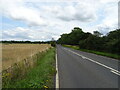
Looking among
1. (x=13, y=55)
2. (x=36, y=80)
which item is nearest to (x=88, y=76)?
(x=36, y=80)

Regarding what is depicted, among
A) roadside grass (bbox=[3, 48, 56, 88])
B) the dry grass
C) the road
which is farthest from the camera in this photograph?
the dry grass

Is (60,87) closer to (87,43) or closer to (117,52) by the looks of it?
(117,52)

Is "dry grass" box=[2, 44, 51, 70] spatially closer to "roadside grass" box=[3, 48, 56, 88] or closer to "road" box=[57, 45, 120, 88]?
"roadside grass" box=[3, 48, 56, 88]

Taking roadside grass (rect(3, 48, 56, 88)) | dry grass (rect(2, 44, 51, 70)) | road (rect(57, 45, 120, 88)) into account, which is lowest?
road (rect(57, 45, 120, 88))

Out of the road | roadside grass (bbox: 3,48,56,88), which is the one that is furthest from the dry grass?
the road

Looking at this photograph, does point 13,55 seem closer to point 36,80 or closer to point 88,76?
point 36,80

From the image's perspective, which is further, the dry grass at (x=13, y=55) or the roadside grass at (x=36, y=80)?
the dry grass at (x=13, y=55)

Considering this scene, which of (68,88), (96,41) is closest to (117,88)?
(68,88)

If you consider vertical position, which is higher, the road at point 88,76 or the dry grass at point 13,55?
the dry grass at point 13,55

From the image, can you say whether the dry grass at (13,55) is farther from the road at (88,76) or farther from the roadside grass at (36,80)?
the road at (88,76)

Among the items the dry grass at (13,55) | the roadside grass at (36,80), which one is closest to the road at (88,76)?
the roadside grass at (36,80)

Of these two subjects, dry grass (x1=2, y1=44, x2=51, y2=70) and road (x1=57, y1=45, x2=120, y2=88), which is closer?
road (x1=57, y1=45, x2=120, y2=88)

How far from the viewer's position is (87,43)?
4647cm

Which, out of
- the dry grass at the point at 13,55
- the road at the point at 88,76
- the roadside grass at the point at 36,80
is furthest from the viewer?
the dry grass at the point at 13,55
